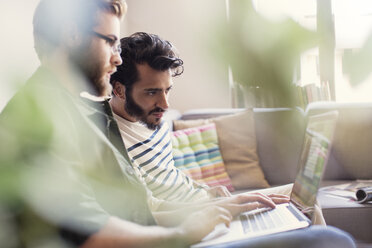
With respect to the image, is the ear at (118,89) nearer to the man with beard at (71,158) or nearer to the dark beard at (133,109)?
the dark beard at (133,109)

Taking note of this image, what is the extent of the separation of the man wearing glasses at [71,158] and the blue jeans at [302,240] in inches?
0.4

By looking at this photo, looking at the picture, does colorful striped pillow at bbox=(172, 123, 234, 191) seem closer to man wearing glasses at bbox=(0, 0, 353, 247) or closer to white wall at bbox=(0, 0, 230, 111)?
white wall at bbox=(0, 0, 230, 111)

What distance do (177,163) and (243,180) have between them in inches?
16.3

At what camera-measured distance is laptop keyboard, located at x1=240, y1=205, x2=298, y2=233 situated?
0.85m

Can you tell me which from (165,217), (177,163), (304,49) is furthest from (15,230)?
(304,49)

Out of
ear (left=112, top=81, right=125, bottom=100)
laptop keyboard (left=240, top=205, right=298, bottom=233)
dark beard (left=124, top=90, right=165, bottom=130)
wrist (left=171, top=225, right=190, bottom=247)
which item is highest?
ear (left=112, top=81, right=125, bottom=100)

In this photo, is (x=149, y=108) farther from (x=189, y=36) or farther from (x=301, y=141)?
(x=189, y=36)

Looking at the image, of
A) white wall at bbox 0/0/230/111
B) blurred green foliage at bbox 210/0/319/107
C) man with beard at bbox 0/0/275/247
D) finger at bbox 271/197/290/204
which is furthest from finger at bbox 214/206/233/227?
white wall at bbox 0/0/230/111

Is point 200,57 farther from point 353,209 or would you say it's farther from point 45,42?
point 45,42

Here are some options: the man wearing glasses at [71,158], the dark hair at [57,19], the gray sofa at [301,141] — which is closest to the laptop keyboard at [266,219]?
the man wearing glasses at [71,158]

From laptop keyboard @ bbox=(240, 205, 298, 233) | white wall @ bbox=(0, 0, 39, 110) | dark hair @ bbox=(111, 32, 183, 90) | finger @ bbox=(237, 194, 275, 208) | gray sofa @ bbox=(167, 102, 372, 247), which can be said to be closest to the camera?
laptop keyboard @ bbox=(240, 205, 298, 233)

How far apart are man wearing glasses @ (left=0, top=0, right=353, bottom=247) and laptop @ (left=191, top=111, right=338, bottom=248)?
7 centimetres

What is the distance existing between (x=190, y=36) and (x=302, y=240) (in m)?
2.62

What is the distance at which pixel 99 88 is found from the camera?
0.85 meters
